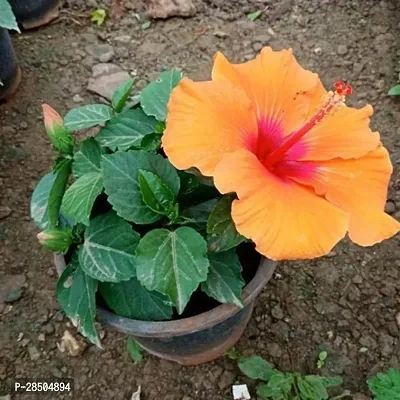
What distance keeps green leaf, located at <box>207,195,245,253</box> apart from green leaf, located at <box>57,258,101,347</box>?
10.8 inches

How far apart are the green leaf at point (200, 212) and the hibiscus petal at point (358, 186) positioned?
0.18 meters

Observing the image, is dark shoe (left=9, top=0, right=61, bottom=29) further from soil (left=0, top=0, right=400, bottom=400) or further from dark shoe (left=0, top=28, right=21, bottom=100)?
dark shoe (left=0, top=28, right=21, bottom=100)

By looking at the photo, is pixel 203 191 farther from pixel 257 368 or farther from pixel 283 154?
pixel 257 368

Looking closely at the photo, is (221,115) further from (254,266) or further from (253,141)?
(254,266)

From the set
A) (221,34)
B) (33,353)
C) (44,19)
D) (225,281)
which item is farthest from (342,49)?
(33,353)

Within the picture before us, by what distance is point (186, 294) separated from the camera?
44.9 inches

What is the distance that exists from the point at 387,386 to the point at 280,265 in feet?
1.62

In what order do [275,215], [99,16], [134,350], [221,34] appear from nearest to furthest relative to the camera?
[275,215] < [134,350] < [221,34] < [99,16]

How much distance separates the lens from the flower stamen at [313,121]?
1092 millimetres

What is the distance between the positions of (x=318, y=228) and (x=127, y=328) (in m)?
0.46

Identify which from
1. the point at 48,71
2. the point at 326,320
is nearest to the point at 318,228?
the point at 326,320

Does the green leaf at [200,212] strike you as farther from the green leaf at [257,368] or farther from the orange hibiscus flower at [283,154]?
the green leaf at [257,368]

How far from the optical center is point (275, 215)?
1.02m

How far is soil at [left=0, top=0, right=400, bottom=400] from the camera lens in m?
1.72
